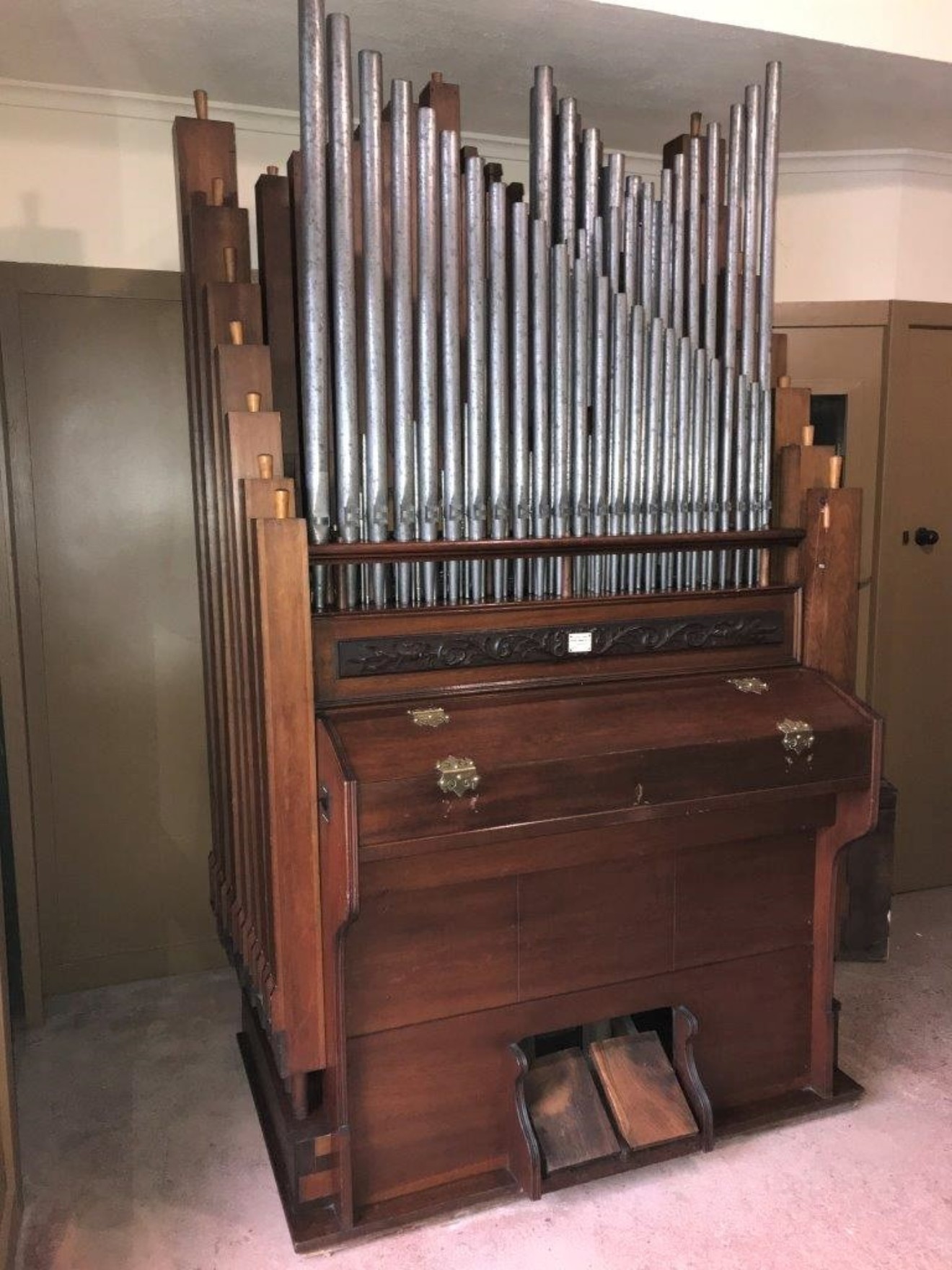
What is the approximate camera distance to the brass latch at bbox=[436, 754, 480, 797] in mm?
1838

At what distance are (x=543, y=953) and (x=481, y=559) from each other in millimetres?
842

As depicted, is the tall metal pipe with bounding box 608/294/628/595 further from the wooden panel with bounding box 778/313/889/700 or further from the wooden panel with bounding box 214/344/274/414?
the wooden panel with bounding box 778/313/889/700

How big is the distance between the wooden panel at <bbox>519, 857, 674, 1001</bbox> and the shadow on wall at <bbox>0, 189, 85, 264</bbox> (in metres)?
2.03

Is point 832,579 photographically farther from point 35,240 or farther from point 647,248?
point 35,240

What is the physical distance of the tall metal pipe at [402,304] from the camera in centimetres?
195

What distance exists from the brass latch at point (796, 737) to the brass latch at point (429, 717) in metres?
0.69

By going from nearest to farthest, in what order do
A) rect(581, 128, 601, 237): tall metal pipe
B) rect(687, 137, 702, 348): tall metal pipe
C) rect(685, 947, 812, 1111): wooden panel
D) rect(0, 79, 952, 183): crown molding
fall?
1. rect(581, 128, 601, 237): tall metal pipe
2. rect(687, 137, 702, 348): tall metal pipe
3. rect(685, 947, 812, 1111): wooden panel
4. rect(0, 79, 952, 183): crown molding

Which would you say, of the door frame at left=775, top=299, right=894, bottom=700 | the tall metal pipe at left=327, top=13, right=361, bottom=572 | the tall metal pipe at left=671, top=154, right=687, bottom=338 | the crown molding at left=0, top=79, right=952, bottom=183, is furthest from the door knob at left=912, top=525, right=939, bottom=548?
the tall metal pipe at left=327, top=13, right=361, bottom=572

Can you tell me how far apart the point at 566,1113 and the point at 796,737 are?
0.94 metres

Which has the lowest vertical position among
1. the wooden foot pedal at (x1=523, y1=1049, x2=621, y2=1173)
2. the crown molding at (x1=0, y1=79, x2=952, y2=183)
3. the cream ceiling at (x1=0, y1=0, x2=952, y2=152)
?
the wooden foot pedal at (x1=523, y1=1049, x2=621, y2=1173)

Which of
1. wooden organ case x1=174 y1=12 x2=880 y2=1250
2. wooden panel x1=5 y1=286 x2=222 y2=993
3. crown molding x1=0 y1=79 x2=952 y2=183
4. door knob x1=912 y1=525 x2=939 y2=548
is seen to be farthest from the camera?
door knob x1=912 y1=525 x2=939 y2=548

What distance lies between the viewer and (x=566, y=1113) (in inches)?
86.8

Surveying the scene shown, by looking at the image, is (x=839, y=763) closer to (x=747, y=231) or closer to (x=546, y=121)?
(x=747, y=231)

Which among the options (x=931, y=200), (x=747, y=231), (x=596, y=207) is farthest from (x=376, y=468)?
(x=931, y=200)
